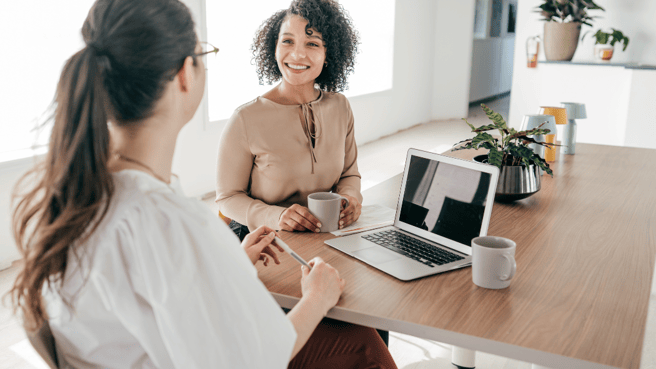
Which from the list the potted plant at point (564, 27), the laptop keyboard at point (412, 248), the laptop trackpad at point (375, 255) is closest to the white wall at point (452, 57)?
the potted plant at point (564, 27)

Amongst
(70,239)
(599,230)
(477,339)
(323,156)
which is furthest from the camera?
(323,156)

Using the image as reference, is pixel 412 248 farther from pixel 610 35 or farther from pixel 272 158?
pixel 610 35

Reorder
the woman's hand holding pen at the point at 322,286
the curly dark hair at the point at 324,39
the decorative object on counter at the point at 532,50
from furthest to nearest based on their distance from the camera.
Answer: the decorative object on counter at the point at 532,50 < the curly dark hair at the point at 324,39 < the woman's hand holding pen at the point at 322,286

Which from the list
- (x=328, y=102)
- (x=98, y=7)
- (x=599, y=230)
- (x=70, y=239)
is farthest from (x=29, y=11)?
(x=599, y=230)

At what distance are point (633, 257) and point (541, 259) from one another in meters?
0.23

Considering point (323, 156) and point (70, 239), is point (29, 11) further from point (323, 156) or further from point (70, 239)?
point (70, 239)

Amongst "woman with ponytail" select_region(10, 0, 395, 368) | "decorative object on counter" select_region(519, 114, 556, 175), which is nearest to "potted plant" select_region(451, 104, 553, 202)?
"decorative object on counter" select_region(519, 114, 556, 175)

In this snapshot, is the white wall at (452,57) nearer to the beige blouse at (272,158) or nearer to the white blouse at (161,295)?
the beige blouse at (272,158)

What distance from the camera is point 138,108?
81 centimetres

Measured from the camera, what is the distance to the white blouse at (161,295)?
706 mm

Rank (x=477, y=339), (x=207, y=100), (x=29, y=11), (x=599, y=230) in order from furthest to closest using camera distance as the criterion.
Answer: (x=207, y=100)
(x=29, y=11)
(x=599, y=230)
(x=477, y=339)

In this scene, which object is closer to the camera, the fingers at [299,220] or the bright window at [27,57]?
the fingers at [299,220]

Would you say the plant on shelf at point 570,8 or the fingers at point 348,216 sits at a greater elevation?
the plant on shelf at point 570,8

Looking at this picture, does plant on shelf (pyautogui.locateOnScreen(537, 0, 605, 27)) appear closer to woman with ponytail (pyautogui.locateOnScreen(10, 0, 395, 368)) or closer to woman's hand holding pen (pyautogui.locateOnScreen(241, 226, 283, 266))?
woman's hand holding pen (pyautogui.locateOnScreen(241, 226, 283, 266))
